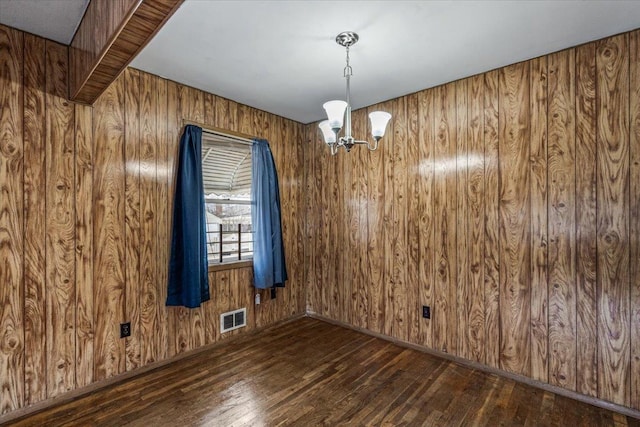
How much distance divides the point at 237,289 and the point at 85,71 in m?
2.35

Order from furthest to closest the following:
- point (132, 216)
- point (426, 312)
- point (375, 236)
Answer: point (375, 236), point (426, 312), point (132, 216)

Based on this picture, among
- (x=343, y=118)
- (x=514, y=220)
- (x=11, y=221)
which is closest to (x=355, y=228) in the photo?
(x=514, y=220)

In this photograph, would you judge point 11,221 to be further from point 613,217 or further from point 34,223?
point 613,217

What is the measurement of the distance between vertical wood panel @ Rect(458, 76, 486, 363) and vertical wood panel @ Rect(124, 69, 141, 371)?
2.92m

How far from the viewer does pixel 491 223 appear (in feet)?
8.74

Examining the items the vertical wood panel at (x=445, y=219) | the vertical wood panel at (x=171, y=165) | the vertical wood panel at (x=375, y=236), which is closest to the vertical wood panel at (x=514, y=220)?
the vertical wood panel at (x=445, y=219)

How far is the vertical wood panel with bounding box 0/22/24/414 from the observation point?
6.66 feet

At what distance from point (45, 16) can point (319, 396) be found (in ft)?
10.4

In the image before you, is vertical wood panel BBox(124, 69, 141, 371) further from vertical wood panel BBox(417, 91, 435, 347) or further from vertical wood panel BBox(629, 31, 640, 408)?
vertical wood panel BBox(629, 31, 640, 408)

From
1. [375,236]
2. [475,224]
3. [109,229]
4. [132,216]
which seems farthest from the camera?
[375,236]

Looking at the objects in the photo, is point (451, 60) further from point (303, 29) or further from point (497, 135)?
point (303, 29)

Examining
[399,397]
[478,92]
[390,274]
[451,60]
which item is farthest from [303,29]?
[399,397]

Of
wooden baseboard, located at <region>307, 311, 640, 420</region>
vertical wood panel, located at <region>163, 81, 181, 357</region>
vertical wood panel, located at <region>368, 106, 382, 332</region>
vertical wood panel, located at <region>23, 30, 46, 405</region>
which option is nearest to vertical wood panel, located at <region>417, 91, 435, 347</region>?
wooden baseboard, located at <region>307, 311, 640, 420</region>

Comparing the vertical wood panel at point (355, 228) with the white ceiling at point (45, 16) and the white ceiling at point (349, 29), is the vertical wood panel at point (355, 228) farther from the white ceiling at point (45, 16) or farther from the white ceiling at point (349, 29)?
the white ceiling at point (45, 16)
